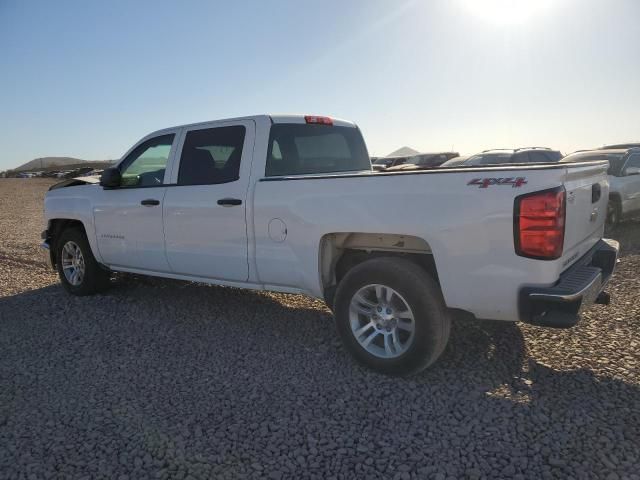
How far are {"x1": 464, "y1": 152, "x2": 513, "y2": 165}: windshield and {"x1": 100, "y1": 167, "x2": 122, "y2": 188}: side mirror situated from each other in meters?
9.64

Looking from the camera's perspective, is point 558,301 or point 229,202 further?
point 229,202

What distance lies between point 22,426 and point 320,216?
7.89 ft

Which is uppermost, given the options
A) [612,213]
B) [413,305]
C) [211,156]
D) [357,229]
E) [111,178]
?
[211,156]

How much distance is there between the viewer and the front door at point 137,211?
17.1 feet

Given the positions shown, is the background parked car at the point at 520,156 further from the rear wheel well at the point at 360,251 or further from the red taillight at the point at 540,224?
the red taillight at the point at 540,224

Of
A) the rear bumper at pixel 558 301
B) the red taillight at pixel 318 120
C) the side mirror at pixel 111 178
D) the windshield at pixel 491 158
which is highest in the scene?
the red taillight at pixel 318 120

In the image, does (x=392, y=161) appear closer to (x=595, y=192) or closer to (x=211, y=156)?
(x=211, y=156)

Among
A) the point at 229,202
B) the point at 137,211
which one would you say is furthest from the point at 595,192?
Result: the point at 137,211

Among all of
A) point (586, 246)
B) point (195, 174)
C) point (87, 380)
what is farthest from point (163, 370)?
point (586, 246)

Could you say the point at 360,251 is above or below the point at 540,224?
below

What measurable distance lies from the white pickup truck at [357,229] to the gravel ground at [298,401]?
0.49 meters

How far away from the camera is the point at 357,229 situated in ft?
12.1

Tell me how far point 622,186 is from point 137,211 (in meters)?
8.58

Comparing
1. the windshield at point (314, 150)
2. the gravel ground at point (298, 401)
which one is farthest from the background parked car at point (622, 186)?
the windshield at point (314, 150)
